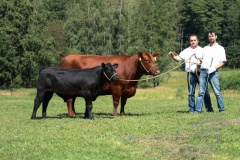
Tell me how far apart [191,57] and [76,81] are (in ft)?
12.9

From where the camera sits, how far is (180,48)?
381 feet

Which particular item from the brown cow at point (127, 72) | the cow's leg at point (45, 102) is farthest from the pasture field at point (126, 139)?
the brown cow at point (127, 72)

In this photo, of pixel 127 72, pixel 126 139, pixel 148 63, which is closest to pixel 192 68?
pixel 148 63

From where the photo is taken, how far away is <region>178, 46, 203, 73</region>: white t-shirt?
1569 centimetres

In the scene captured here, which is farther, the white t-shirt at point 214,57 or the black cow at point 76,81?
the white t-shirt at point 214,57

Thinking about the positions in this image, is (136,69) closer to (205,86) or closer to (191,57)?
(191,57)

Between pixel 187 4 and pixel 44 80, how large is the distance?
107m

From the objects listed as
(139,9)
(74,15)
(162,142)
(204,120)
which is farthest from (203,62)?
(139,9)

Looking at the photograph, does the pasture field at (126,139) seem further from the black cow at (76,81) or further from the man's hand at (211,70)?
the man's hand at (211,70)

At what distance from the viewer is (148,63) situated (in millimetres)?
15500

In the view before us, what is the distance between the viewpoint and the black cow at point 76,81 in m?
14.7

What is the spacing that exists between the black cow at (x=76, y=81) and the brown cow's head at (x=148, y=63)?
3.76ft

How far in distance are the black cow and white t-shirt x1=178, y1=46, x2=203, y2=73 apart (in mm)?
2543

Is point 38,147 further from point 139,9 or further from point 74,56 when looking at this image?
point 139,9
